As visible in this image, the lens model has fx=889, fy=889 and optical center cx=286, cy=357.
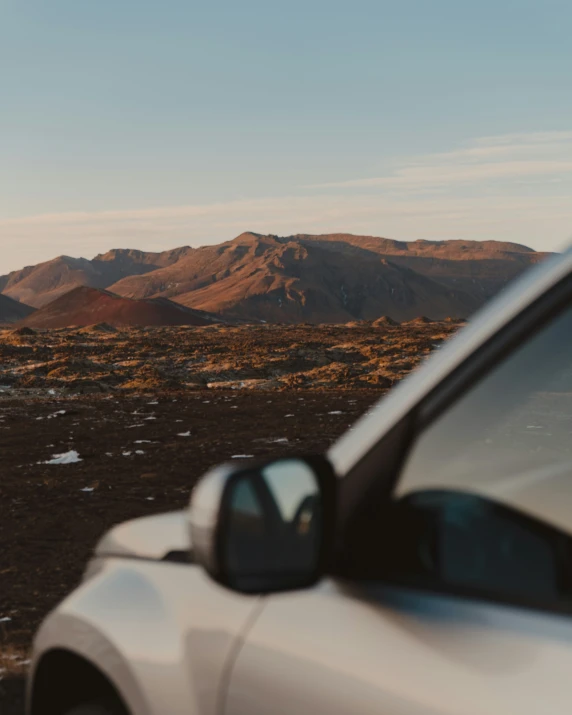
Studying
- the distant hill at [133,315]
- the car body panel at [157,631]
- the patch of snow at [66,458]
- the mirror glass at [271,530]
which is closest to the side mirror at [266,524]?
the mirror glass at [271,530]

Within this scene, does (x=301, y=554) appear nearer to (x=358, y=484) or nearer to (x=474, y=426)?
(x=358, y=484)

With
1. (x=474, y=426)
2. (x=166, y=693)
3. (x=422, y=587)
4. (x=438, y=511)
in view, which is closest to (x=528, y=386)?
(x=474, y=426)

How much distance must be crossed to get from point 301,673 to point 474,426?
539 mm

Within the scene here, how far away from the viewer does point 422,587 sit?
57.2 inches

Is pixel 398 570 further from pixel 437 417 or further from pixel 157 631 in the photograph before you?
pixel 157 631

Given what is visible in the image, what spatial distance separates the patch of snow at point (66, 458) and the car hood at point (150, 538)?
8371 mm

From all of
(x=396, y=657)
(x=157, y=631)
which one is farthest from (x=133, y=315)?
(x=396, y=657)

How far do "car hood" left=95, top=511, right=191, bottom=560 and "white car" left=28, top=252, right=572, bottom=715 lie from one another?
0.56ft

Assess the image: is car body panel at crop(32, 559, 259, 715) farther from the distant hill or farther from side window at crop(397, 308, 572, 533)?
the distant hill

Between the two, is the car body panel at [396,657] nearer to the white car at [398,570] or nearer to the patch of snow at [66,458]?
the white car at [398,570]

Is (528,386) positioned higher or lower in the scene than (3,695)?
higher

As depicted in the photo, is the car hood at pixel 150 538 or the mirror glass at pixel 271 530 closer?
the mirror glass at pixel 271 530

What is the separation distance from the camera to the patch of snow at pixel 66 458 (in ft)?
34.4

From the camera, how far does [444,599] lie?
1.41 metres
